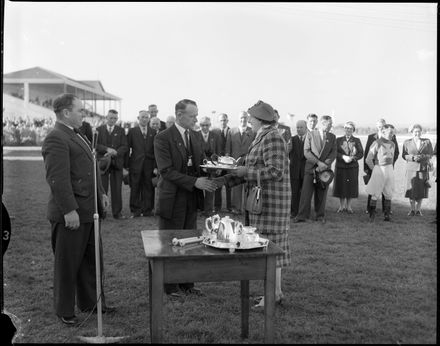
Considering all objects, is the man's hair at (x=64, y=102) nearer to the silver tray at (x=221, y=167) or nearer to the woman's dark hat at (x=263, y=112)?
the silver tray at (x=221, y=167)

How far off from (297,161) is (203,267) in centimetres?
696

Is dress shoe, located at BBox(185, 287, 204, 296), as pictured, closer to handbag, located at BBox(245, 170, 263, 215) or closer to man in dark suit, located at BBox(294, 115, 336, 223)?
handbag, located at BBox(245, 170, 263, 215)

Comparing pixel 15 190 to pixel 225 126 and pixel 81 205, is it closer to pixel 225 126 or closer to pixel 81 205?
pixel 225 126

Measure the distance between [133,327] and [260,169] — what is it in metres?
1.82

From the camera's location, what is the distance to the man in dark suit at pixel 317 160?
966 centimetres

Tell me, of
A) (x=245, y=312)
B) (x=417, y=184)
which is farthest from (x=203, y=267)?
(x=417, y=184)

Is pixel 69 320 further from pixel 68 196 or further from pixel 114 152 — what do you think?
pixel 114 152

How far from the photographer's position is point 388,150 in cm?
993

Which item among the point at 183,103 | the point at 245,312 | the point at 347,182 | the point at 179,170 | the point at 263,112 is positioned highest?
the point at 183,103

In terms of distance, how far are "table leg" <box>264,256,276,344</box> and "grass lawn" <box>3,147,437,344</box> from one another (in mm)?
418

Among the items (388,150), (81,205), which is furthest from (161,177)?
(388,150)

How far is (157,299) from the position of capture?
3496 millimetres

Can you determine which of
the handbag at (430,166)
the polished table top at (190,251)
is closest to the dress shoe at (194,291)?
the polished table top at (190,251)

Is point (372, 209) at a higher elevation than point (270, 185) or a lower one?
lower
